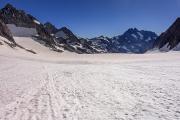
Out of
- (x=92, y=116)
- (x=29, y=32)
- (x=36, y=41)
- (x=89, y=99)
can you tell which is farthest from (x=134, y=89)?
(x=29, y=32)

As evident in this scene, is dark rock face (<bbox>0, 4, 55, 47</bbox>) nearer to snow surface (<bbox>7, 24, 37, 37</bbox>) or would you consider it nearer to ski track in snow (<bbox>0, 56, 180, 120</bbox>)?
snow surface (<bbox>7, 24, 37, 37</bbox>)

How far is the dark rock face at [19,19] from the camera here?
565ft

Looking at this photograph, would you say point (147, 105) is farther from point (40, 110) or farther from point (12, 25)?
point (12, 25)

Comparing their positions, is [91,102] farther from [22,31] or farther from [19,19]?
[19,19]

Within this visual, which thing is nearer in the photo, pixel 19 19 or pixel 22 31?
pixel 22 31

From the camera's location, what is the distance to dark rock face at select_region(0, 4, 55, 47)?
565 feet

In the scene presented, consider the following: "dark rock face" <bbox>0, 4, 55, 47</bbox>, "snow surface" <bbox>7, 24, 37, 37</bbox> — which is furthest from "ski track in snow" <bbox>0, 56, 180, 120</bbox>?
"dark rock face" <bbox>0, 4, 55, 47</bbox>

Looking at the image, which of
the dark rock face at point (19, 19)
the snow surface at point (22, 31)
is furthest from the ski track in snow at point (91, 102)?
the dark rock face at point (19, 19)

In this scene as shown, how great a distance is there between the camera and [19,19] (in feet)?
585

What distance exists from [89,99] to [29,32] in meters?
159

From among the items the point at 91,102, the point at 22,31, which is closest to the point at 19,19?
the point at 22,31

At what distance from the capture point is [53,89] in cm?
1500

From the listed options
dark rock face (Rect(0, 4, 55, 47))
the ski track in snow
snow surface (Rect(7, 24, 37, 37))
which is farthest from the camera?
dark rock face (Rect(0, 4, 55, 47))

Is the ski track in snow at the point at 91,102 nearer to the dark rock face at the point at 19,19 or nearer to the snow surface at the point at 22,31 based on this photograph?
the snow surface at the point at 22,31
